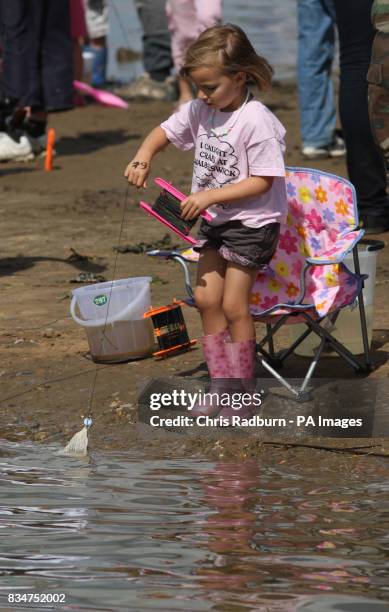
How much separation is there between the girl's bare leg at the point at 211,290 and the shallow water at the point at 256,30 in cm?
1041

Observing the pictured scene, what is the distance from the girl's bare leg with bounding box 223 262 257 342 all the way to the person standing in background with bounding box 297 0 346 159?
5.27 meters

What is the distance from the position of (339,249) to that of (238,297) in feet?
1.37

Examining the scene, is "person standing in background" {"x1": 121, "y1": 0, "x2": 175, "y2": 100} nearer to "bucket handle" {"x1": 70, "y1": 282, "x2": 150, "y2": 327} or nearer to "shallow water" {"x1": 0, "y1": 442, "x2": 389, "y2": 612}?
"bucket handle" {"x1": 70, "y1": 282, "x2": 150, "y2": 327}

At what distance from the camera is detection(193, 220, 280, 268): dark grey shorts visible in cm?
538

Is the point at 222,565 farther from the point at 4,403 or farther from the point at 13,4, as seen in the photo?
the point at 13,4

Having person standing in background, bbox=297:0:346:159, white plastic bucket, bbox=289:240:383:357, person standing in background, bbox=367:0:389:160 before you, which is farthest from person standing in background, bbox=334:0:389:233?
person standing in background, bbox=297:0:346:159

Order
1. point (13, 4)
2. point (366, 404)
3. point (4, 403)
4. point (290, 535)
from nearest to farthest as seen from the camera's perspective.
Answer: point (290, 535), point (366, 404), point (4, 403), point (13, 4)

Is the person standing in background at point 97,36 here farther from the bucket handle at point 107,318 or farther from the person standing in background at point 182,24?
the bucket handle at point 107,318

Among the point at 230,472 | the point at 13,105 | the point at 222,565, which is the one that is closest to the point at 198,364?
the point at 230,472

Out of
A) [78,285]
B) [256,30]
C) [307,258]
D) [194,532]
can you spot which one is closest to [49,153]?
[78,285]

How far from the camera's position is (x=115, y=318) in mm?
6090

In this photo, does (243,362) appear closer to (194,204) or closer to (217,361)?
(217,361)

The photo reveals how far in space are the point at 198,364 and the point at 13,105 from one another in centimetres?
534

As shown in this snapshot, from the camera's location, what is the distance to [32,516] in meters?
4.38
